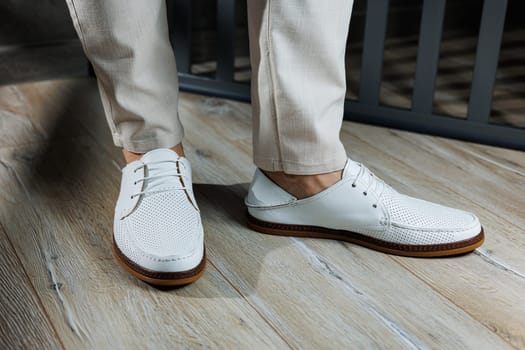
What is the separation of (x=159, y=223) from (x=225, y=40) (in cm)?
72

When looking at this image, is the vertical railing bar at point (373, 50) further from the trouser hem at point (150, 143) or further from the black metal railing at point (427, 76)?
the trouser hem at point (150, 143)

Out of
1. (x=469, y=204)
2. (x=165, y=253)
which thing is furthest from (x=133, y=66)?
(x=469, y=204)

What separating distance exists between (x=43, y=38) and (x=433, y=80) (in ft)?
3.21

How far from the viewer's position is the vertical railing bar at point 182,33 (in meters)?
1.44

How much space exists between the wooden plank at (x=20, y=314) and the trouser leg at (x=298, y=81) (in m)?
0.33

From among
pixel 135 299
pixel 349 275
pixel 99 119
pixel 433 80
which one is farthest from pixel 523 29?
pixel 135 299

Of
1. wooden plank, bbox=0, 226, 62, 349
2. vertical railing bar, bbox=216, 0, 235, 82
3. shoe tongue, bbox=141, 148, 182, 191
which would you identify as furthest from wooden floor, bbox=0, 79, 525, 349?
vertical railing bar, bbox=216, 0, 235, 82

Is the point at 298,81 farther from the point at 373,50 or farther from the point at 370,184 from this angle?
the point at 373,50

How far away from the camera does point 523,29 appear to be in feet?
7.11

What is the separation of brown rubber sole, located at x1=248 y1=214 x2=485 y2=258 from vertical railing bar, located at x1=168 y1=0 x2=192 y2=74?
67cm

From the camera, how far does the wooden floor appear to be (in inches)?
28.2

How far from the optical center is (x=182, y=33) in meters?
1.47

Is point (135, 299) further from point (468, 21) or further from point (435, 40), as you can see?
point (468, 21)

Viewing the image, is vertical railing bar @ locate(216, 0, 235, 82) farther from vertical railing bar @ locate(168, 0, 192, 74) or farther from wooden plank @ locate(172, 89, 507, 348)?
wooden plank @ locate(172, 89, 507, 348)
